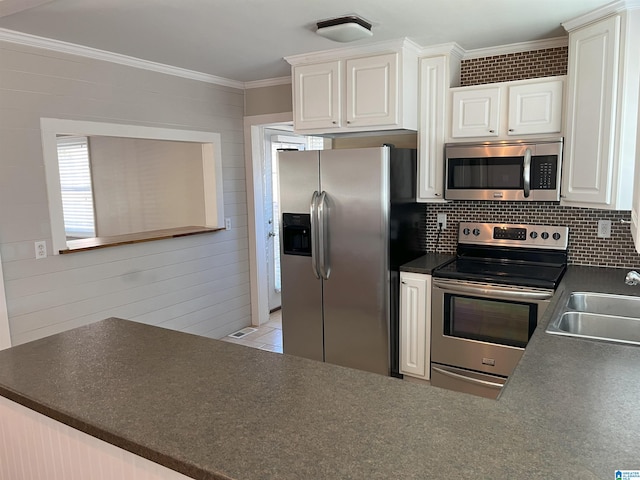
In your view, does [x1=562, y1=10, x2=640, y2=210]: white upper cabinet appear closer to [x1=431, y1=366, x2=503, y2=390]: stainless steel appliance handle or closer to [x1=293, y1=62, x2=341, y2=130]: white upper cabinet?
[x1=431, y1=366, x2=503, y2=390]: stainless steel appliance handle

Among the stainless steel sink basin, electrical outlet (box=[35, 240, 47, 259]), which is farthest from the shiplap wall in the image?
the stainless steel sink basin

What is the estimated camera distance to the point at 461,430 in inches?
42.1

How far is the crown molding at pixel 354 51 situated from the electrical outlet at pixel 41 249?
6.67 ft

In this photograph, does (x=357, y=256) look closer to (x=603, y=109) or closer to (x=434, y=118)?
(x=434, y=118)

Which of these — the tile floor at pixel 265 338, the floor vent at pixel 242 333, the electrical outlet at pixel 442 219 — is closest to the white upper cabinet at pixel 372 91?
the electrical outlet at pixel 442 219

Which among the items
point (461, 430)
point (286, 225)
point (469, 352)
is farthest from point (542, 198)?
point (461, 430)

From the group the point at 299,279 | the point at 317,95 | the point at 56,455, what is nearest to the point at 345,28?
the point at 317,95

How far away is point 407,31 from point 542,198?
1.30 metres

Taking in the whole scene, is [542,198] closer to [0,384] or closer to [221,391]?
[221,391]

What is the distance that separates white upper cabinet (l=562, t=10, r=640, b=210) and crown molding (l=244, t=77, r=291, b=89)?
2.22m

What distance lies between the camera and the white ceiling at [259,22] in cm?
234

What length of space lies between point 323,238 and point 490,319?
3.88 ft

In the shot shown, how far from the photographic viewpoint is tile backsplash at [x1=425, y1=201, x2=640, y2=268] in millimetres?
2961

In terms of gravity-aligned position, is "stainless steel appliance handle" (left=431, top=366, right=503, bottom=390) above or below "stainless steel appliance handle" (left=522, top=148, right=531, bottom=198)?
below
